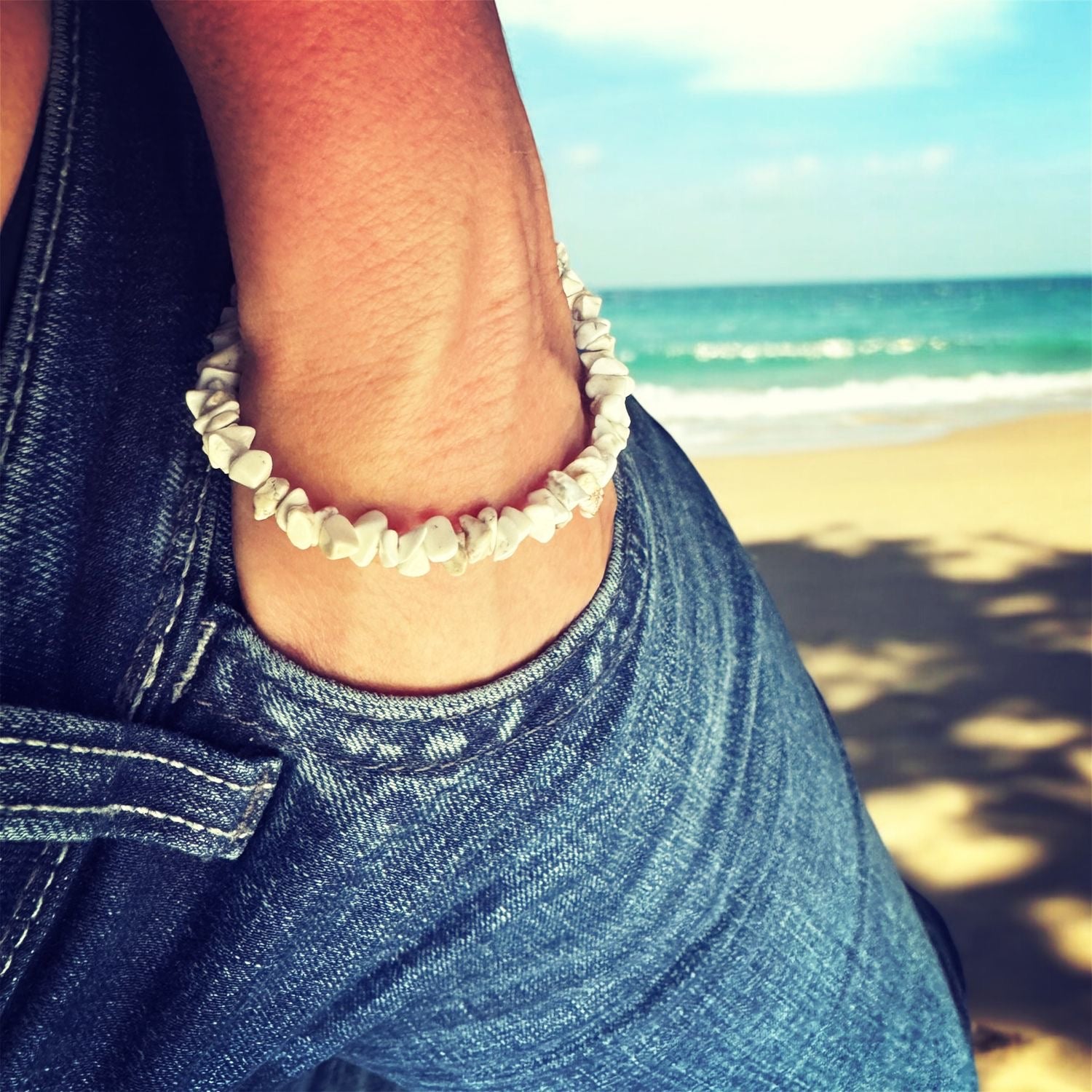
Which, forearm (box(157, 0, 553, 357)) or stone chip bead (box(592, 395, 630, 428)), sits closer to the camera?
forearm (box(157, 0, 553, 357))

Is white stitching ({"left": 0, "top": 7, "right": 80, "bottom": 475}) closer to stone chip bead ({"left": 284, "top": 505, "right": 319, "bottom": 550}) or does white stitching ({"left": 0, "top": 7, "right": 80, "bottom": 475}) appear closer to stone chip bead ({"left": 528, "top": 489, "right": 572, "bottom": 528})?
stone chip bead ({"left": 284, "top": 505, "right": 319, "bottom": 550})

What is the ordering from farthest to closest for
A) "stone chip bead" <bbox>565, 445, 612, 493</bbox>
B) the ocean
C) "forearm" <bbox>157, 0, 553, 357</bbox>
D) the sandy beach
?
the ocean
the sandy beach
"stone chip bead" <bbox>565, 445, 612, 493</bbox>
"forearm" <bbox>157, 0, 553, 357</bbox>

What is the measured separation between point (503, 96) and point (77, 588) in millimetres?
295

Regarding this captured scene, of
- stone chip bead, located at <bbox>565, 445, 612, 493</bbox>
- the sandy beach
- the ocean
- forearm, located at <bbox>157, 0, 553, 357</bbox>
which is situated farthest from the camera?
the ocean

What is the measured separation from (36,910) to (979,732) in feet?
6.16

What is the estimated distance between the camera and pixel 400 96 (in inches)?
15.5

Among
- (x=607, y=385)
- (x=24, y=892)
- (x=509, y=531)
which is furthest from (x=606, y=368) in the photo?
(x=24, y=892)

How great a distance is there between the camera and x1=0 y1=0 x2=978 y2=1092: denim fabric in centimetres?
47

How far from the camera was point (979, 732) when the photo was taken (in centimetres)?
199

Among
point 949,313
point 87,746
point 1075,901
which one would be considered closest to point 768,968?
point 87,746

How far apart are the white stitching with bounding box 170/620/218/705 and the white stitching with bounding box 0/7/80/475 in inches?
4.4

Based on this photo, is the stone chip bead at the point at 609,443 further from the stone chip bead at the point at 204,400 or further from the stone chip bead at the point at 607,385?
the stone chip bead at the point at 204,400

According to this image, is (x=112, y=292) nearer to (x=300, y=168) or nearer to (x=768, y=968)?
(x=300, y=168)

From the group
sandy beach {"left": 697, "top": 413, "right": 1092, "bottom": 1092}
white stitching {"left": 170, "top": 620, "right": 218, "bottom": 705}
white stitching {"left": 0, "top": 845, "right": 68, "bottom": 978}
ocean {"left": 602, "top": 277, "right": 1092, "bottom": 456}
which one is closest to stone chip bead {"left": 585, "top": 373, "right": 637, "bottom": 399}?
white stitching {"left": 170, "top": 620, "right": 218, "bottom": 705}
